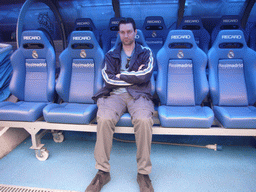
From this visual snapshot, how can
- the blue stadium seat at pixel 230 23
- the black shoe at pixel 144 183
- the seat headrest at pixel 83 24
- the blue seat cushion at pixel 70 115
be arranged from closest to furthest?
the black shoe at pixel 144 183 < the blue seat cushion at pixel 70 115 < the blue stadium seat at pixel 230 23 < the seat headrest at pixel 83 24

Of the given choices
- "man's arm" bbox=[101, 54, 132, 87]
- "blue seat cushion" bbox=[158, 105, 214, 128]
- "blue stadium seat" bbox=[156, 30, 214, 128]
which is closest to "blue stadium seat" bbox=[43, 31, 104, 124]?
"man's arm" bbox=[101, 54, 132, 87]

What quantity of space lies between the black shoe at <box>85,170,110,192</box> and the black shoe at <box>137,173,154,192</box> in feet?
0.99

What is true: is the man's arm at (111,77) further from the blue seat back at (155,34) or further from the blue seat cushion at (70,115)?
the blue seat back at (155,34)

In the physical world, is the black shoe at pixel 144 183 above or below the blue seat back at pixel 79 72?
below

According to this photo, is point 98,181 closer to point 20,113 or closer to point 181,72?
point 20,113

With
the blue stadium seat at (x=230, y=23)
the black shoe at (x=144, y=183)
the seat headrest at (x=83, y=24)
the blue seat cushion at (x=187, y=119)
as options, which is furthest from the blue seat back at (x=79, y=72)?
the blue stadium seat at (x=230, y=23)

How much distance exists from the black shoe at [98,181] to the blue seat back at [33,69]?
129cm

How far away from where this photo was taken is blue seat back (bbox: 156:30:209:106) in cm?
222

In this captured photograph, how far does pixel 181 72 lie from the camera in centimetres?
233

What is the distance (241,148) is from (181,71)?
1190 millimetres

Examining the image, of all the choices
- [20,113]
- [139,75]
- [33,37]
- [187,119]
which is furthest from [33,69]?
[187,119]

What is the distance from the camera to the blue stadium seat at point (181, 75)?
2210 millimetres

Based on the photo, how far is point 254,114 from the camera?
73.5 inches

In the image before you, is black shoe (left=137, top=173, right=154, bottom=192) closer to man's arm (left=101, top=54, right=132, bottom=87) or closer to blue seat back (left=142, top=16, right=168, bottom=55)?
man's arm (left=101, top=54, right=132, bottom=87)
